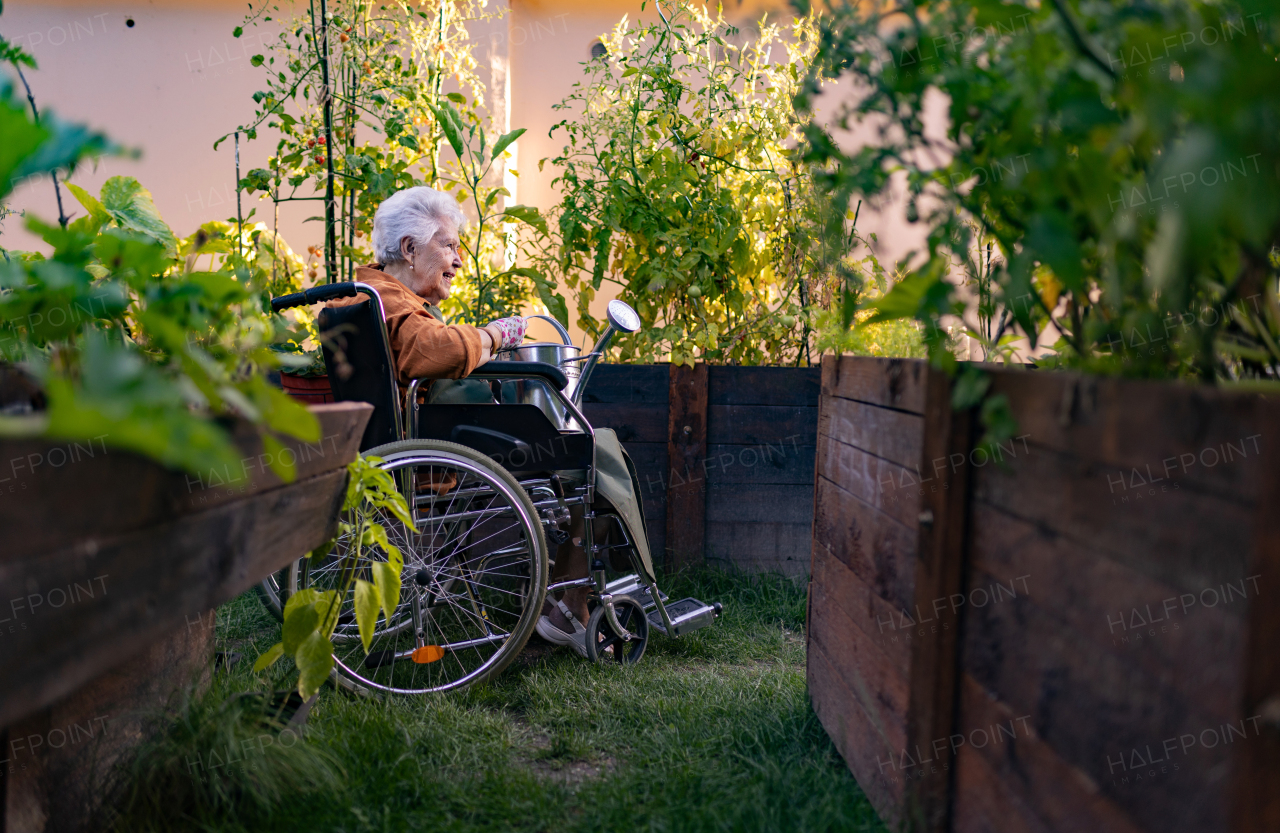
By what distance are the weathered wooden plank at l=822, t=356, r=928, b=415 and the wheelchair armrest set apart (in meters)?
0.63

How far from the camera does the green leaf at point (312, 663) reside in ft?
4.62

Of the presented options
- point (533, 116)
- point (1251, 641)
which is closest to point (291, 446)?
point (1251, 641)

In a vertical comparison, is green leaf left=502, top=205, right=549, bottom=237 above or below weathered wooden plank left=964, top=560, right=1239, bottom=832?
above

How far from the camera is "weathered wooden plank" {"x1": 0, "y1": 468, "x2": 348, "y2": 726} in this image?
2.29ft

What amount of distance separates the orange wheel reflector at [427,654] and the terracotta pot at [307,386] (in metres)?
0.63

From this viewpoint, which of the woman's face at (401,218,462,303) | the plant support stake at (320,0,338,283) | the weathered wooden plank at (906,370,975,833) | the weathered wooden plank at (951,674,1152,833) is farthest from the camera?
the plant support stake at (320,0,338,283)

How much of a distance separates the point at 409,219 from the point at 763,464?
Result: 142 centimetres

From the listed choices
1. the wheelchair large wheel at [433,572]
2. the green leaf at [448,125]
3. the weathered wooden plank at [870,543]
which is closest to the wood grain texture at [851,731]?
the weathered wooden plank at [870,543]

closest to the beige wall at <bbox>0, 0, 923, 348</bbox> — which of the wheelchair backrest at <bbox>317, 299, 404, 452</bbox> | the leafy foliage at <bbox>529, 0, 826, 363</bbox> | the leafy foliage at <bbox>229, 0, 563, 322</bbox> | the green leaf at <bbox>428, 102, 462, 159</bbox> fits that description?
the leafy foliage at <bbox>229, 0, 563, 322</bbox>

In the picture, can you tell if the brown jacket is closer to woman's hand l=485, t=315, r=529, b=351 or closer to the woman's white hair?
woman's hand l=485, t=315, r=529, b=351

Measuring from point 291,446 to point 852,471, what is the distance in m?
0.92

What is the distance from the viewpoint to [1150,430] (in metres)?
0.72

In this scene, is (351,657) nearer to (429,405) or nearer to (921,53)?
(429,405)

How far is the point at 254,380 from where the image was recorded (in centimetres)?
81
